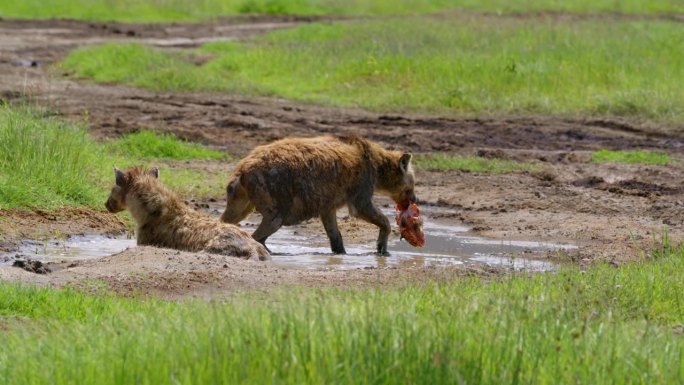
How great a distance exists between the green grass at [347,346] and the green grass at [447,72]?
1421 cm

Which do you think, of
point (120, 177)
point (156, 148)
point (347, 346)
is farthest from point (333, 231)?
point (347, 346)

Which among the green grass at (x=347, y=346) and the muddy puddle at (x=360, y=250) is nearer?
the green grass at (x=347, y=346)

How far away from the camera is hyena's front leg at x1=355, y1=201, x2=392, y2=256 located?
12.4m

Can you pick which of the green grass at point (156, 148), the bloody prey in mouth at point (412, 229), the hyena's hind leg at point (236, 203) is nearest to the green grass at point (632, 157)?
the green grass at point (156, 148)

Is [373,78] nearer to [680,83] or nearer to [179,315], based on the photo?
[680,83]

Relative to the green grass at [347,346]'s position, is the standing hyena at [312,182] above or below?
below

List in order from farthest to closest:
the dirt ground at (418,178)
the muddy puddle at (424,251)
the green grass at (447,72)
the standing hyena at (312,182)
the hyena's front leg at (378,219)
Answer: the green grass at (447,72), the hyena's front leg at (378,219), the standing hyena at (312,182), the muddy puddle at (424,251), the dirt ground at (418,178)

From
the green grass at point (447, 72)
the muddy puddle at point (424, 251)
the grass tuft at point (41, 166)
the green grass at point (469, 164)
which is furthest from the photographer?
the green grass at point (447, 72)


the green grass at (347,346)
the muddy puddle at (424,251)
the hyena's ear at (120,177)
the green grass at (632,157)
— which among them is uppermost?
the green grass at (347,346)

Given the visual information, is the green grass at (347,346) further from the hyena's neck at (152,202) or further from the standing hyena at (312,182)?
the standing hyena at (312,182)

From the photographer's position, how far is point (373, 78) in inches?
910

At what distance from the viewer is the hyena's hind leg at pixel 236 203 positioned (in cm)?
1164

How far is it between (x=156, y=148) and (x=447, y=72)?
7.36 meters

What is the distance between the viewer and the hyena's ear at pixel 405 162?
12922 millimetres
